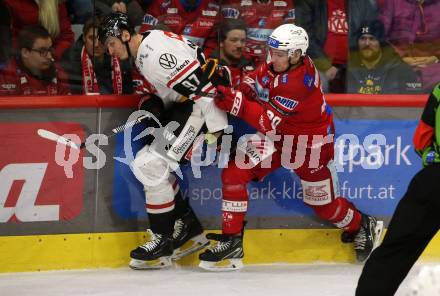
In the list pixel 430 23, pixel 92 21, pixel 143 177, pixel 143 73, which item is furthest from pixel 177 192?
pixel 430 23

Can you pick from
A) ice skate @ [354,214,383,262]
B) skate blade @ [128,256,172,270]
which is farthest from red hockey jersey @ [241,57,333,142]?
skate blade @ [128,256,172,270]

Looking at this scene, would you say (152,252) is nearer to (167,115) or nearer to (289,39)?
(167,115)

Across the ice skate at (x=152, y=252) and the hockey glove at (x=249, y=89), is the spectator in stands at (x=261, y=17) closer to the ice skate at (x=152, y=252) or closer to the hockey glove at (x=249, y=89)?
the hockey glove at (x=249, y=89)

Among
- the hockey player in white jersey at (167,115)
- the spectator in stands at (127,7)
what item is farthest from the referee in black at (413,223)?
the spectator in stands at (127,7)

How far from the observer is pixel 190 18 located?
521 cm

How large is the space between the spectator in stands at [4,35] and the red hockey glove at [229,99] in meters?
1.16

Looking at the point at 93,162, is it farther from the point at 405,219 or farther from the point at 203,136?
the point at 405,219

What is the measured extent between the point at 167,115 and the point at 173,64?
1.31 ft

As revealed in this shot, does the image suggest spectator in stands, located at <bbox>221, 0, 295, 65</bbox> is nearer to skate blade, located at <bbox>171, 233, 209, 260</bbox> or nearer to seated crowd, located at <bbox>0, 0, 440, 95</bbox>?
seated crowd, located at <bbox>0, 0, 440, 95</bbox>

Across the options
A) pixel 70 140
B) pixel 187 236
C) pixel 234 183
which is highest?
pixel 70 140

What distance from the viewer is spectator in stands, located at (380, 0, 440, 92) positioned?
5430mm

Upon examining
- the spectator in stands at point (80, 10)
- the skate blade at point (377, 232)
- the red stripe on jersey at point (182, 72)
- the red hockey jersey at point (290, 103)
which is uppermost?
the spectator in stands at point (80, 10)

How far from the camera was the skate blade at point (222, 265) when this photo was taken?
Answer: 519cm

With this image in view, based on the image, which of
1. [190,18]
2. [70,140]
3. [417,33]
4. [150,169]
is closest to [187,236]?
[150,169]
